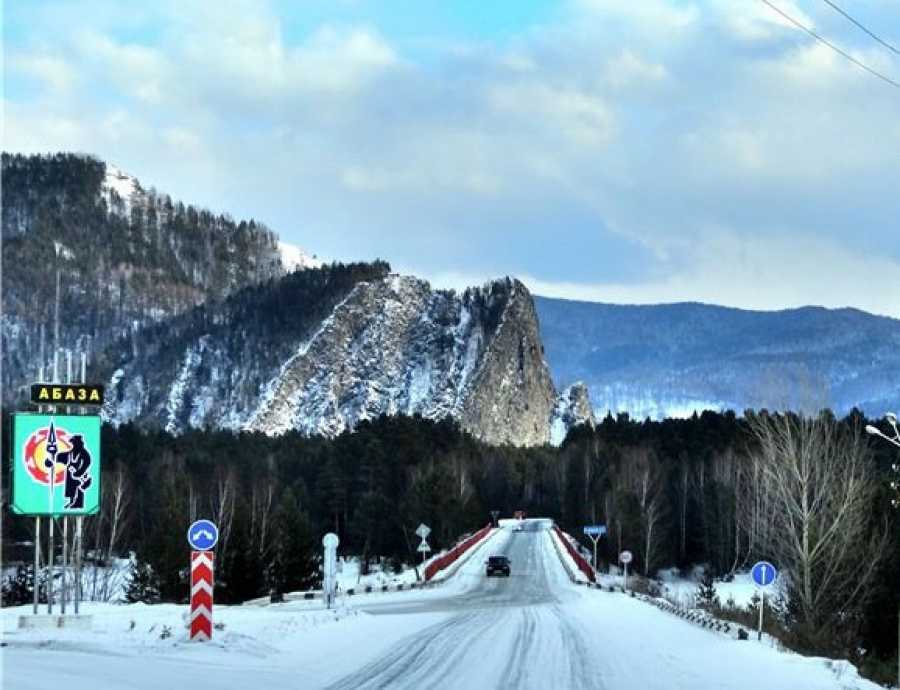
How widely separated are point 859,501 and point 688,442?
3412 inches

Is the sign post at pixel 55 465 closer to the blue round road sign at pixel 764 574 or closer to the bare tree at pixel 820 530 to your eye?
the blue round road sign at pixel 764 574

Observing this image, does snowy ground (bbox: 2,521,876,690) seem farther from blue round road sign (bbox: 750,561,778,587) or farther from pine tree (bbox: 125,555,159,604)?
pine tree (bbox: 125,555,159,604)

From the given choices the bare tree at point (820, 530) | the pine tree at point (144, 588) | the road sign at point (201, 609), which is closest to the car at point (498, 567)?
the pine tree at point (144, 588)

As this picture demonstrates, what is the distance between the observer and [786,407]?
152 feet

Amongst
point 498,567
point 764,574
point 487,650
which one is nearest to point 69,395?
point 487,650

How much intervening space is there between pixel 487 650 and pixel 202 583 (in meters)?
6.02

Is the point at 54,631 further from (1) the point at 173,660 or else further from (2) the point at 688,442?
(2) the point at 688,442

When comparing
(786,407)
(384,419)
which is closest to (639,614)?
(786,407)

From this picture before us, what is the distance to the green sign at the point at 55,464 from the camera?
877 inches

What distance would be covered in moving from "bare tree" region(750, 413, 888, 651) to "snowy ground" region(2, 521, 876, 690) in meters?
11.9

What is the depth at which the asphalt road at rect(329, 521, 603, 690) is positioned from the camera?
18.7 metres

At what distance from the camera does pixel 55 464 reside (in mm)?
22500

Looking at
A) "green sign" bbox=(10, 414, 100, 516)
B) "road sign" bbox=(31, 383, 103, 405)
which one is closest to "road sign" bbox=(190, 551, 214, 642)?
"green sign" bbox=(10, 414, 100, 516)

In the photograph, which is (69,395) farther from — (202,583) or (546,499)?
(546,499)
